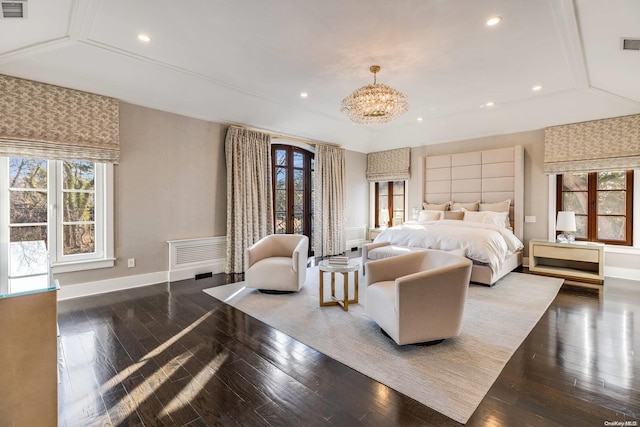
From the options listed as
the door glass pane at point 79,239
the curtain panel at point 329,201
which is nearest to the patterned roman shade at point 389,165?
the curtain panel at point 329,201

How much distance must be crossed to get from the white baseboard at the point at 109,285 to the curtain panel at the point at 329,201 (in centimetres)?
345

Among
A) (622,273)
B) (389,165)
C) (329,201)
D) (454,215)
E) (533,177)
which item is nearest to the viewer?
(622,273)

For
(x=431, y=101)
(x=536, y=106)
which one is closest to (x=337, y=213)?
(x=431, y=101)

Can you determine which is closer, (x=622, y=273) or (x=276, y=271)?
(x=276, y=271)

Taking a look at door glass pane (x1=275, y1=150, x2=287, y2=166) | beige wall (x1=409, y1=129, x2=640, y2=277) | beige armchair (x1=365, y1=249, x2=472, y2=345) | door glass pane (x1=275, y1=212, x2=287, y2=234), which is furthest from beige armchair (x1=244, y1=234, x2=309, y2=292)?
beige wall (x1=409, y1=129, x2=640, y2=277)

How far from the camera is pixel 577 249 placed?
482cm

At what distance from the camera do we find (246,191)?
5.49 m

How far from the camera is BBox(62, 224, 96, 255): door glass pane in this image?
3.96m

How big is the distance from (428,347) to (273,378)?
1.37 metres

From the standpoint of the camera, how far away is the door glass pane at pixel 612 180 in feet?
16.4

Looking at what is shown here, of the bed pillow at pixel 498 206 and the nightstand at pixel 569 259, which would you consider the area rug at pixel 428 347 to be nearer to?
the nightstand at pixel 569 259

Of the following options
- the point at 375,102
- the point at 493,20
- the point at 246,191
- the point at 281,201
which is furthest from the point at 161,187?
the point at 493,20

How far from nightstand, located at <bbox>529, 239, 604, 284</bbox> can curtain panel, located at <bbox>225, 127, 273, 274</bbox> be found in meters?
4.92

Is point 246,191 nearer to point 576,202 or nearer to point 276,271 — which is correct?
point 276,271
